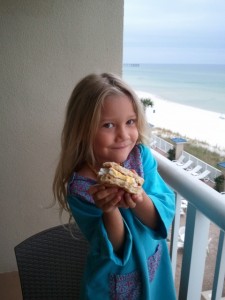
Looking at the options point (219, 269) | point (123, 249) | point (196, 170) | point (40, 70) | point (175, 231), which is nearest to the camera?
point (123, 249)

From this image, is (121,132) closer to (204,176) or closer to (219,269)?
(204,176)

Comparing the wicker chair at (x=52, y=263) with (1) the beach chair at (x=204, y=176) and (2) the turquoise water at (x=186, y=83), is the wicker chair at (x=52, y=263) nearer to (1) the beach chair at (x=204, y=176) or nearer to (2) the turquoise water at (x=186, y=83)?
(1) the beach chair at (x=204, y=176)

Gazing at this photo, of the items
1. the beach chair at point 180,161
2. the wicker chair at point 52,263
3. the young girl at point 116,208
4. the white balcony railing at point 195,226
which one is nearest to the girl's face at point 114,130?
the young girl at point 116,208

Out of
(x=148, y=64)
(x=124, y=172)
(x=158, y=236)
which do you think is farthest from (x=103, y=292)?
(x=148, y=64)

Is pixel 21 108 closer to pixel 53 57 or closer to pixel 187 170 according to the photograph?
pixel 53 57

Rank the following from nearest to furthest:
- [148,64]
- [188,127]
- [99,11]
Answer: [188,127] → [148,64] → [99,11]

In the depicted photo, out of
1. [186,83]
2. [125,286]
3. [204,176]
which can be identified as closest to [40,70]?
[186,83]
